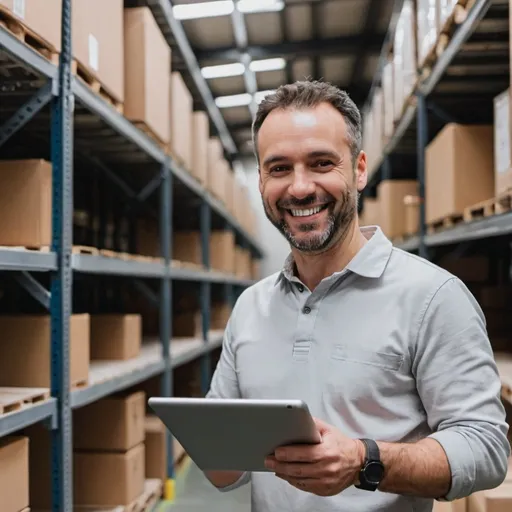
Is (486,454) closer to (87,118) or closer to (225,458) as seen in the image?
(225,458)

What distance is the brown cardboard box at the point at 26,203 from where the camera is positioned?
2770 mm

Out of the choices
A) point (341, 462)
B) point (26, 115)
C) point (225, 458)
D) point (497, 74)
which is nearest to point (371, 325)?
point (341, 462)

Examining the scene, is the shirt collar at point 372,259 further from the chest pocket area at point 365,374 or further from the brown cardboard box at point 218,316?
the brown cardboard box at point 218,316

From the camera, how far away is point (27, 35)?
104 inches

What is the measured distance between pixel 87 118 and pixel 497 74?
262 centimetres

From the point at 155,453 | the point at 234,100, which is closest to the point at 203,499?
the point at 155,453

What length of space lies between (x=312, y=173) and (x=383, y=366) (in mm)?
577

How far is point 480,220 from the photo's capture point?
3.18 m

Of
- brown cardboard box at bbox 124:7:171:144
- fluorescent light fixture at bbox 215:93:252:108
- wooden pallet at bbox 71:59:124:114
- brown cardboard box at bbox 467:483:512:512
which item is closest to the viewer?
brown cardboard box at bbox 467:483:512:512

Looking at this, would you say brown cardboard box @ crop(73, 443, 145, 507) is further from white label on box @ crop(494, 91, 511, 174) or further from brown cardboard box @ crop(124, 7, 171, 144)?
white label on box @ crop(494, 91, 511, 174)

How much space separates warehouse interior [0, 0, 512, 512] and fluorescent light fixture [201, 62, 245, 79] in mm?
1402

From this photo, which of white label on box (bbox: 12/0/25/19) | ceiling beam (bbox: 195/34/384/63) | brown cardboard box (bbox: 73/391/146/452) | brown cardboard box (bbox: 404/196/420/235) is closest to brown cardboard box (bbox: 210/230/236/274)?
ceiling beam (bbox: 195/34/384/63)

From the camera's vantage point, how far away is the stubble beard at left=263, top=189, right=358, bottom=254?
1.80 m

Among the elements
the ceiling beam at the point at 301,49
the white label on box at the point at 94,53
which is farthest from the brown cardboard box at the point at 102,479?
the ceiling beam at the point at 301,49
